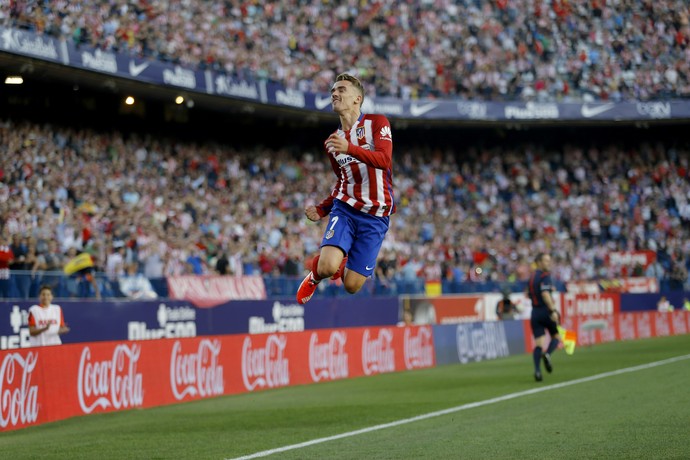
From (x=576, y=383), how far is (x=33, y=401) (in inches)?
325

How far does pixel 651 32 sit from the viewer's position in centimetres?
4244

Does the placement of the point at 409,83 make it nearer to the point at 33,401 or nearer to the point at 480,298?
the point at 480,298

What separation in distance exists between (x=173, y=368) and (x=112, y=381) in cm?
145

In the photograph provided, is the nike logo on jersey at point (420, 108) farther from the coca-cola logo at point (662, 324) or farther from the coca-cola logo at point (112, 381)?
the coca-cola logo at point (112, 381)

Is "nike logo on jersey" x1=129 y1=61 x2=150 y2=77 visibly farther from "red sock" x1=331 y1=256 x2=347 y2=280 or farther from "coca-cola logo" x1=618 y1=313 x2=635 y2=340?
"red sock" x1=331 y1=256 x2=347 y2=280

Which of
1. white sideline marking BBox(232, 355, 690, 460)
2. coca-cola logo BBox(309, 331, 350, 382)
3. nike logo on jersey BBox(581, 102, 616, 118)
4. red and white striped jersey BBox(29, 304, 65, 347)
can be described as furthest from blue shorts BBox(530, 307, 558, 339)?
nike logo on jersey BBox(581, 102, 616, 118)

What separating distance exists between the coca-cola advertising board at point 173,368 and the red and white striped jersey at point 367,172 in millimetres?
5527

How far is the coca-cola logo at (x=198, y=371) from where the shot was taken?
53.1ft

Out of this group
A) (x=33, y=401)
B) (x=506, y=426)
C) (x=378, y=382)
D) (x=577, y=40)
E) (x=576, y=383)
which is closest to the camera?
(x=506, y=426)

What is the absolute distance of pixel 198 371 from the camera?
1678cm

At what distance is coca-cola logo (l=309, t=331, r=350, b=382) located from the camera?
65.3 ft

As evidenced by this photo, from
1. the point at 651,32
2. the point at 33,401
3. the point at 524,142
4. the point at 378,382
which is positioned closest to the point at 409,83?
the point at 524,142

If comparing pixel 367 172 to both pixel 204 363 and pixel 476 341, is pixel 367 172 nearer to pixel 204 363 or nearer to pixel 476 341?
pixel 204 363

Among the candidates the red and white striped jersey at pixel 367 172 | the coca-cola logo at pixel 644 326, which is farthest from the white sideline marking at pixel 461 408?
the coca-cola logo at pixel 644 326
